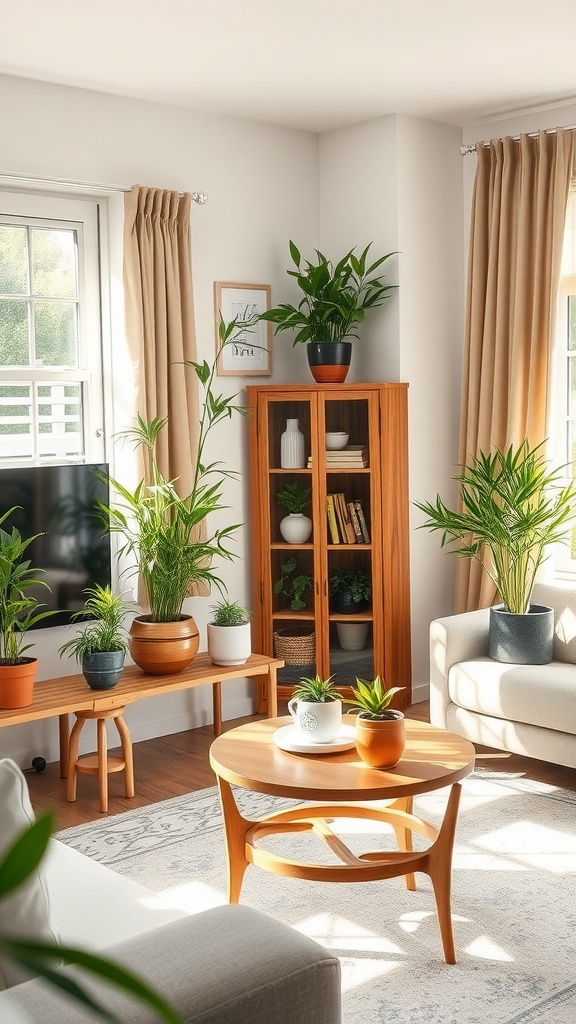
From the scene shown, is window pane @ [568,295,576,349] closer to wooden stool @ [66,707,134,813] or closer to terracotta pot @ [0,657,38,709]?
wooden stool @ [66,707,134,813]

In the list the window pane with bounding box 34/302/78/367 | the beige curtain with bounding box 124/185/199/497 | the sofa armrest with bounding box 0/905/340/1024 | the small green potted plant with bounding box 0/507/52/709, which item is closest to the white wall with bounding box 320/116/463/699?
the beige curtain with bounding box 124/185/199/497

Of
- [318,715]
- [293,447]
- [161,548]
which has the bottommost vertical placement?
[318,715]

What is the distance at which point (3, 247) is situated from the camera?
429 cm

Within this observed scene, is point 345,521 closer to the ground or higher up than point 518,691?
higher up

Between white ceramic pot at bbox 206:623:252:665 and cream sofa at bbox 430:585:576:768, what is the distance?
0.79 m

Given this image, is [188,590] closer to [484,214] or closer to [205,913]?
[484,214]

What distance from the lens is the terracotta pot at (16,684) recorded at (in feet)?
12.2

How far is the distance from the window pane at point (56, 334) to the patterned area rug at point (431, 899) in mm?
1904

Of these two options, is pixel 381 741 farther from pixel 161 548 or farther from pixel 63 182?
pixel 63 182

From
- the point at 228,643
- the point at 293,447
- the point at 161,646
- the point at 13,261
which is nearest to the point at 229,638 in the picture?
the point at 228,643

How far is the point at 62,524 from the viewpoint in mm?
4285

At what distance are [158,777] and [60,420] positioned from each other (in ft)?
5.10

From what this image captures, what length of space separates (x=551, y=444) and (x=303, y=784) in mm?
2779

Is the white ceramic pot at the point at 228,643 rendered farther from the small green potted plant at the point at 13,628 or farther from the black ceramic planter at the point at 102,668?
the small green potted plant at the point at 13,628
